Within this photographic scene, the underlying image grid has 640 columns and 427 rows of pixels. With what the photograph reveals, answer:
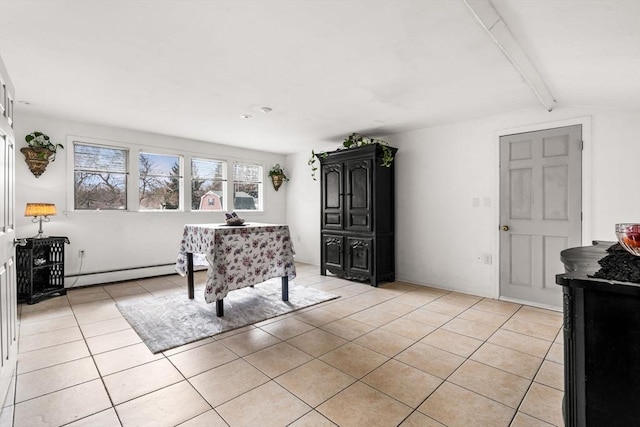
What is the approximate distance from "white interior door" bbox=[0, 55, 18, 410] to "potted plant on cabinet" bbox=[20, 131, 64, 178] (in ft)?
7.16

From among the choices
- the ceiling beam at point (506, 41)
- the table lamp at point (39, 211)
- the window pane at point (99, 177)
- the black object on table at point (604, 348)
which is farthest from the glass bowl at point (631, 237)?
the window pane at point (99, 177)

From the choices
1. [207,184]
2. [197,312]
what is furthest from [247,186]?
[197,312]

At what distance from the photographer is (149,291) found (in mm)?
4285

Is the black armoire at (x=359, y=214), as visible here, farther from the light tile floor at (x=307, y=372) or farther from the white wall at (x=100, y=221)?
the white wall at (x=100, y=221)

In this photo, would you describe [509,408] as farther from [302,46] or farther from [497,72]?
[302,46]

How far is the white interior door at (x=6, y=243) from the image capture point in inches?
75.2

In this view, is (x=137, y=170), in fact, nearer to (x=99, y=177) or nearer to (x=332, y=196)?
(x=99, y=177)

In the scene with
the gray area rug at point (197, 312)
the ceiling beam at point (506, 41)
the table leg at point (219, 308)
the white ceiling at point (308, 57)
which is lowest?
the gray area rug at point (197, 312)

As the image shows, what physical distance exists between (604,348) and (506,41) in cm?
187

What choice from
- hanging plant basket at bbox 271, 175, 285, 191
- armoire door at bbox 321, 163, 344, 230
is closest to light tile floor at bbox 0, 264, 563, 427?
armoire door at bbox 321, 163, 344, 230

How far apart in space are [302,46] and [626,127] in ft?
10.9

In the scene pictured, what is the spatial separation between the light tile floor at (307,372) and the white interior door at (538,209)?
0.42m

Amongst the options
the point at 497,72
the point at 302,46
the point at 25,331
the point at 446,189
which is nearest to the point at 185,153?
the point at 25,331

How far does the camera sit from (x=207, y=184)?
19.1 ft
